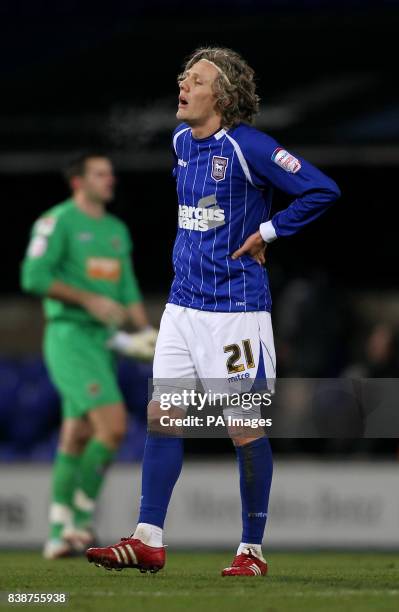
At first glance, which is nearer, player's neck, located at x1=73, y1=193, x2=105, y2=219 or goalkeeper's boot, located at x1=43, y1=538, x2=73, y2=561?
goalkeeper's boot, located at x1=43, y1=538, x2=73, y2=561

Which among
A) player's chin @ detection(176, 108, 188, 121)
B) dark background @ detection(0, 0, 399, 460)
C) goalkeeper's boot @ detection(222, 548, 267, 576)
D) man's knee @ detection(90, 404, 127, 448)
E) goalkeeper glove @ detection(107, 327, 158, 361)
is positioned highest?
dark background @ detection(0, 0, 399, 460)

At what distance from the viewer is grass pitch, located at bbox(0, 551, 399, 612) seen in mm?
4969

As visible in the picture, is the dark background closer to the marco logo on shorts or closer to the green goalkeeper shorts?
the green goalkeeper shorts

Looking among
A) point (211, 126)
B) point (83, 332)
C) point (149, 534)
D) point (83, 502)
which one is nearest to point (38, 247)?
point (83, 332)

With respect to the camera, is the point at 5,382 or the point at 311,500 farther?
the point at 5,382

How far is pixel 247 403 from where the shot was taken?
5879 millimetres

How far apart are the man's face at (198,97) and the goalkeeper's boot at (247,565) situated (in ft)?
5.51

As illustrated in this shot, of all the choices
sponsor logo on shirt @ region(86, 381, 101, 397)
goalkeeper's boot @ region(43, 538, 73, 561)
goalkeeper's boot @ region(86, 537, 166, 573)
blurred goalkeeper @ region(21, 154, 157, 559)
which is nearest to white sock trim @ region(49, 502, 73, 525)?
blurred goalkeeper @ region(21, 154, 157, 559)

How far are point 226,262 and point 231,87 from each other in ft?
2.24

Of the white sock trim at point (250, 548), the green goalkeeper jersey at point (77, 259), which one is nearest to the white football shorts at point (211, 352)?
the white sock trim at point (250, 548)

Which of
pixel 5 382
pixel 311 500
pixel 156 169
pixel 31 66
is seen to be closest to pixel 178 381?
pixel 311 500

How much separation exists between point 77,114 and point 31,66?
50.4 inches

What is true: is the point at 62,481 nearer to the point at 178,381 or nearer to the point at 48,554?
the point at 48,554

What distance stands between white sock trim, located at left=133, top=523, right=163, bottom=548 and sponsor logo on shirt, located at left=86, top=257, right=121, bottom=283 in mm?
3406
